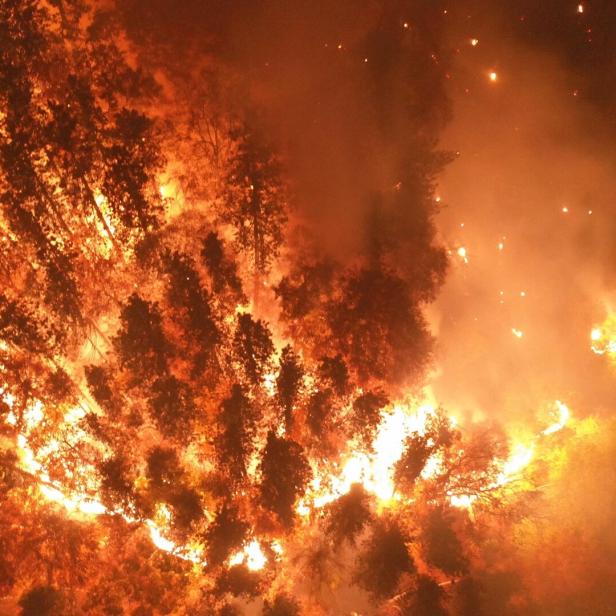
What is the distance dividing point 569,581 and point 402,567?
29.5 feet

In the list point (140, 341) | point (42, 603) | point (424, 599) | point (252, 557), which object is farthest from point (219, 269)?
point (424, 599)

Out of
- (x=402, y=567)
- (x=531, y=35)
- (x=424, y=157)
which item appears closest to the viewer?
(x=402, y=567)

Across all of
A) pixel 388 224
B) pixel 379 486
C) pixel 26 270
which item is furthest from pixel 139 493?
pixel 388 224

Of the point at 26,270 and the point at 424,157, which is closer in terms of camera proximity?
the point at 26,270

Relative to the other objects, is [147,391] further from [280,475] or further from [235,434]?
[280,475]

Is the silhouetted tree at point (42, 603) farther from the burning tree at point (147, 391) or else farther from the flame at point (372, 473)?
the flame at point (372, 473)

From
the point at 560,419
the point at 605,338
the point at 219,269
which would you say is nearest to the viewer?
the point at 219,269

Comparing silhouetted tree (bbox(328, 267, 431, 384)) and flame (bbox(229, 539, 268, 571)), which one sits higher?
silhouetted tree (bbox(328, 267, 431, 384))

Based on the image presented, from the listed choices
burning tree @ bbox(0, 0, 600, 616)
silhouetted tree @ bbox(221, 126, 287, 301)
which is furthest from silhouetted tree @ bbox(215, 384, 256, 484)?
silhouetted tree @ bbox(221, 126, 287, 301)

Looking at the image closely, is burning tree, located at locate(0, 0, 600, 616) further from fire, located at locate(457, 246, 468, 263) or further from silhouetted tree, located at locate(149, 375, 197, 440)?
fire, located at locate(457, 246, 468, 263)

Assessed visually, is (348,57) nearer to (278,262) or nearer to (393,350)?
(278,262)

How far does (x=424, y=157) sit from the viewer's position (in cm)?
2156

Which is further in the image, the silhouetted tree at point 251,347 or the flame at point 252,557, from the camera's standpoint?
the flame at point 252,557

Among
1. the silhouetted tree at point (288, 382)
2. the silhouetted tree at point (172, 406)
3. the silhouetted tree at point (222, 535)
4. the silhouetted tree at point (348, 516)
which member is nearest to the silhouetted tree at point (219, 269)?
the silhouetted tree at point (288, 382)
